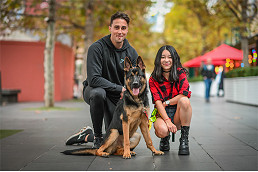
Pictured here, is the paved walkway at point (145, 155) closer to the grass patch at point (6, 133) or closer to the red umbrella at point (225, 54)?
the grass patch at point (6, 133)

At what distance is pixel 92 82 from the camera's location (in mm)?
5602

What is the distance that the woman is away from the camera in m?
5.42

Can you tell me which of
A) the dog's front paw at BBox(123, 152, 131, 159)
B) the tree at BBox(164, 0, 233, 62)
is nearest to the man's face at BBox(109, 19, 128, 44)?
the dog's front paw at BBox(123, 152, 131, 159)

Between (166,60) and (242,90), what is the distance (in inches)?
464

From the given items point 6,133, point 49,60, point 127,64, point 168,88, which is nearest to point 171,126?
point 168,88

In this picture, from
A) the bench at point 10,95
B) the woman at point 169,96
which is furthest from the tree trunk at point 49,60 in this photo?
the woman at point 169,96

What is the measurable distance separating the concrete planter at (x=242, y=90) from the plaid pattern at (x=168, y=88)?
9605 millimetres

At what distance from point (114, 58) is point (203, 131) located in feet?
10.4

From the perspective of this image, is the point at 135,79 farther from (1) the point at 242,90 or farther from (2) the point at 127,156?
(1) the point at 242,90

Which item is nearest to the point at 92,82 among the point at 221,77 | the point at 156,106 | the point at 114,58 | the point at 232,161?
the point at 114,58

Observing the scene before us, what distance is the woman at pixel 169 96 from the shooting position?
17.8 ft

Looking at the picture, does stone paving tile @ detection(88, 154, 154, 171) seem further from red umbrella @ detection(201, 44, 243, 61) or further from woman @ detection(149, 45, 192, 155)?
red umbrella @ detection(201, 44, 243, 61)

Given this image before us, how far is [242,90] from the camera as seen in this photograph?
16.3 meters

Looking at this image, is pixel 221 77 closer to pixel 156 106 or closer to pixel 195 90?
pixel 195 90
